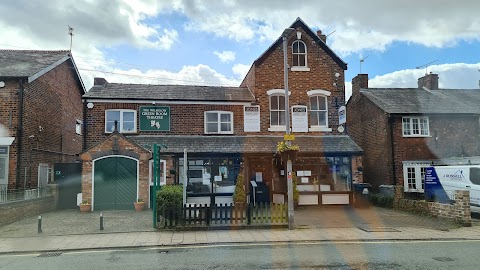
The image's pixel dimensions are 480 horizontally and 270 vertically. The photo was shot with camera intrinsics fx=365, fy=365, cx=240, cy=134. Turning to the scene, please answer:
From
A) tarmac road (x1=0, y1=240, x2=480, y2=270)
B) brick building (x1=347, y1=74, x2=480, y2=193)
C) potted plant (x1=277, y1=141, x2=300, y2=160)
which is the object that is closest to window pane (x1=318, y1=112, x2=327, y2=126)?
brick building (x1=347, y1=74, x2=480, y2=193)

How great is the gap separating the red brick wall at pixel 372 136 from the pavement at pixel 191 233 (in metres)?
6.75

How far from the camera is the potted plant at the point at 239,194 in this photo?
17.5 m

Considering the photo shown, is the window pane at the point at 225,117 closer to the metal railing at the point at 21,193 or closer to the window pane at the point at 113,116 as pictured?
the window pane at the point at 113,116

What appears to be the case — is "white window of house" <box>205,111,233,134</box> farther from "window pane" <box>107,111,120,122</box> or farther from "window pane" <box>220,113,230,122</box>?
"window pane" <box>107,111,120,122</box>

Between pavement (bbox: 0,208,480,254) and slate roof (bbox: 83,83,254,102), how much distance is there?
6993 millimetres

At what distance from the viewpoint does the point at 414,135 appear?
74.6ft

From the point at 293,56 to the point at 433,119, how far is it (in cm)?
979

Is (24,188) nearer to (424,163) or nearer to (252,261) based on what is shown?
(252,261)

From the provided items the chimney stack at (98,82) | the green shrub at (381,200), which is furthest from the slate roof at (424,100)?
the chimney stack at (98,82)

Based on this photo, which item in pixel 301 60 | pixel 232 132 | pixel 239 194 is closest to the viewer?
pixel 239 194

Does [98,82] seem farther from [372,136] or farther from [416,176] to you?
[416,176]

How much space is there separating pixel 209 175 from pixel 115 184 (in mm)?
4762

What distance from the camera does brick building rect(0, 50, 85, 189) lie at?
17812 mm

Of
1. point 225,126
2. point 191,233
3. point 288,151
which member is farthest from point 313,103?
point 191,233
